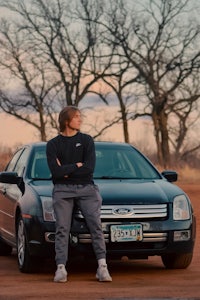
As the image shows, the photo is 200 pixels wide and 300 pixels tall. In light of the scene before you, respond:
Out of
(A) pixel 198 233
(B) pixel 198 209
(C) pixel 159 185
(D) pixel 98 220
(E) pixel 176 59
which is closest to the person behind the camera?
(D) pixel 98 220

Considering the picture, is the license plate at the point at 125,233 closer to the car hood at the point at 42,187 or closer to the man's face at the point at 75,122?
the car hood at the point at 42,187

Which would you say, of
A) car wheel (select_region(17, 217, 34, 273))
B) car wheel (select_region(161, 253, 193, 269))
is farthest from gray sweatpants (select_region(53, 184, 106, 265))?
car wheel (select_region(161, 253, 193, 269))

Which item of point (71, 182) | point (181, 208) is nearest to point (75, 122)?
point (71, 182)

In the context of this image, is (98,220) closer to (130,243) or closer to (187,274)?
(130,243)

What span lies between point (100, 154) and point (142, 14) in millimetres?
31581

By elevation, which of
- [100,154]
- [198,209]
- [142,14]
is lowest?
[198,209]

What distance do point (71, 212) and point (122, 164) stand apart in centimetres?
218

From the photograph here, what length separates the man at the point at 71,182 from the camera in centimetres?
1112

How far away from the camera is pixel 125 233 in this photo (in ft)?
37.7

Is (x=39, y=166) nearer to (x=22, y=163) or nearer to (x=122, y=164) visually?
(x=22, y=163)

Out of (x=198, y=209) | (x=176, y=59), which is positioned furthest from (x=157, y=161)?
(x=198, y=209)

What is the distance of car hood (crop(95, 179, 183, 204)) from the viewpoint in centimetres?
1173

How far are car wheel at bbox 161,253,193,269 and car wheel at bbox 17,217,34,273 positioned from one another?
162cm

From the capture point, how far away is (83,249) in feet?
37.6
